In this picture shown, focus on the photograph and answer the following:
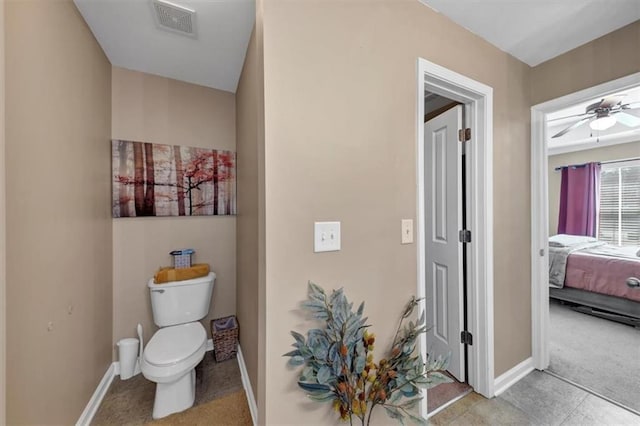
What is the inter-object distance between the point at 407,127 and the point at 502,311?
4.89 feet

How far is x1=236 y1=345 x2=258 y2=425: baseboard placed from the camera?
1.48 m

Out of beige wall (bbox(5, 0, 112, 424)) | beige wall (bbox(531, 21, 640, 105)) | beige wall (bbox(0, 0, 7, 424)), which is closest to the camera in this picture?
beige wall (bbox(0, 0, 7, 424))

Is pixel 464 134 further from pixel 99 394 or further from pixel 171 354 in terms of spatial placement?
pixel 99 394

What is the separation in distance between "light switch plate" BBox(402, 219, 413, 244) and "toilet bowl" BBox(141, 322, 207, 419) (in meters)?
1.48

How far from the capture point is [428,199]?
6.90 ft

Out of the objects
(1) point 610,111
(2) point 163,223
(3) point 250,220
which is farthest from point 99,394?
(1) point 610,111

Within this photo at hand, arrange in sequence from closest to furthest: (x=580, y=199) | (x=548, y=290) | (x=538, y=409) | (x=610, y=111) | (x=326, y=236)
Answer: (x=326, y=236)
(x=538, y=409)
(x=548, y=290)
(x=610, y=111)
(x=580, y=199)

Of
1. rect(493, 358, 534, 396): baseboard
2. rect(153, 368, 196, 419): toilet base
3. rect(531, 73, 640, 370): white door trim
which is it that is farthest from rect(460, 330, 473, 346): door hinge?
rect(153, 368, 196, 419): toilet base

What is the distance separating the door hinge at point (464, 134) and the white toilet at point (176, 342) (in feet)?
7.18

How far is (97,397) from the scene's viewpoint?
1.63 metres

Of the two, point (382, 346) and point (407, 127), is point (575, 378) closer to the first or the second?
point (382, 346)

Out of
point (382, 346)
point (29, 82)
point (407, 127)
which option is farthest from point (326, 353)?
point (29, 82)

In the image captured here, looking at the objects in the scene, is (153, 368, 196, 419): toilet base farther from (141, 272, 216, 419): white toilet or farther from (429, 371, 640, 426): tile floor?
(429, 371, 640, 426): tile floor

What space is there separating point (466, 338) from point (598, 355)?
1.44 metres
